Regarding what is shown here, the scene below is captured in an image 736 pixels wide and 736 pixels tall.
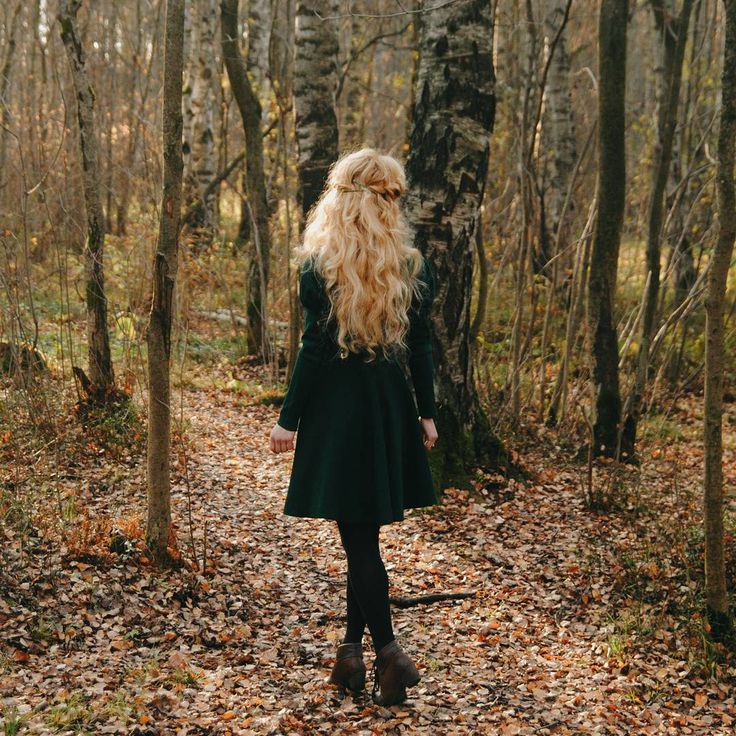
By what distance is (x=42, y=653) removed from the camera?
142 inches

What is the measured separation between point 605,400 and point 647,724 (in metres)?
3.74

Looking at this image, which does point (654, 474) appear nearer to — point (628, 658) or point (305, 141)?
point (628, 658)

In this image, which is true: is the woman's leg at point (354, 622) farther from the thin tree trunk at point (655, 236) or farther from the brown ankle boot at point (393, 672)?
the thin tree trunk at point (655, 236)

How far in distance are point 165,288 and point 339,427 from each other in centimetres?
147

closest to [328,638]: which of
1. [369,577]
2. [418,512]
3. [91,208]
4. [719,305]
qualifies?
[369,577]

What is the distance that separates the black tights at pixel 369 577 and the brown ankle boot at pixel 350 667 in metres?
0.17

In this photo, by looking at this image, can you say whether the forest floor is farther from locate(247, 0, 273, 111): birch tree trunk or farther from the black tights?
locate(247, 0, 273, 111): birch tree trunk

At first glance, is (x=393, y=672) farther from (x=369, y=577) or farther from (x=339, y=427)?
(x=339, y=427)

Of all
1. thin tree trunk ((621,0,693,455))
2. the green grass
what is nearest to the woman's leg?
the green grass

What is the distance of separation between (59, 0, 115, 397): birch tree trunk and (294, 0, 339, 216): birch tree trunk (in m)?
2.32

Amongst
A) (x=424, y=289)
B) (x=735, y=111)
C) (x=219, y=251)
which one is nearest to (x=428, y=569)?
(x=424, y=289)

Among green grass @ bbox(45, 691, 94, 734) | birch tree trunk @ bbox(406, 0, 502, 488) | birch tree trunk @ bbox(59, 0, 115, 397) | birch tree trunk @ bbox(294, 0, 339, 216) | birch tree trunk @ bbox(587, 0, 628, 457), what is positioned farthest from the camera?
birch tree trunk @ bbox(294, 0, 339, 216)

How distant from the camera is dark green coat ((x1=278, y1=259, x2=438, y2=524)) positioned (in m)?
3.30

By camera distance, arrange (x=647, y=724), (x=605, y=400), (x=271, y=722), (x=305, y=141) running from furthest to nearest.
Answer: (x=305, y=141) < (x=605, y=400) < (x=647, y=724) < (x=271, y=722)
